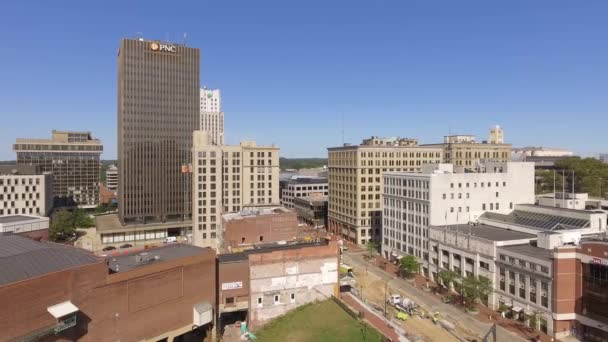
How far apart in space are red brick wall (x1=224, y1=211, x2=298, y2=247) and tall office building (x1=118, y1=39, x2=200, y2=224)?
214 ft

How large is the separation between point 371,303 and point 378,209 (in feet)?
181

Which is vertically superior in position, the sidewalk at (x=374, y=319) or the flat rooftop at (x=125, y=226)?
the flat rooftop at (x=125, y=226)

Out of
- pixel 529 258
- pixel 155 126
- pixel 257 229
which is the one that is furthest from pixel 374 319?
pixel 155 126

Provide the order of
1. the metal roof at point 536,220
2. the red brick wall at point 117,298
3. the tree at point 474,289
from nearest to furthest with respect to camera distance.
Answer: the red brick wall at point 117,298, the tree at point 474,289, the metal roof at point 536,220

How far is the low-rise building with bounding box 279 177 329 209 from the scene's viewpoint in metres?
180

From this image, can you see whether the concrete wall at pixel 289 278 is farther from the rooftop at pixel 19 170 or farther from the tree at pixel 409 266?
the rooftop at pixel 19 170

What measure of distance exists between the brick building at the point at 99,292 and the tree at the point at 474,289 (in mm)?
41774

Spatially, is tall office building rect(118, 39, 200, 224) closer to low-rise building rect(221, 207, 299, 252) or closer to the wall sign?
low-rise building rect(221, 207, 299, 252)

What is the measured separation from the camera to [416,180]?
325 feet

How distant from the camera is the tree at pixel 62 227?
134 meters

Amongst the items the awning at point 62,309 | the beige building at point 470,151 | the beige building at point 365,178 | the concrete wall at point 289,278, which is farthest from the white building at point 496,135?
the awning at point 62,309

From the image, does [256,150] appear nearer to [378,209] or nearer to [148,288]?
[378,209]

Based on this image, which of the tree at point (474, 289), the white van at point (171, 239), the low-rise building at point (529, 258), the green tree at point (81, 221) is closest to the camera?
the low-rise building at point (529, 258)

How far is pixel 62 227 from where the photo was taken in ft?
445
